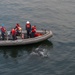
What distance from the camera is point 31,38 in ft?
100

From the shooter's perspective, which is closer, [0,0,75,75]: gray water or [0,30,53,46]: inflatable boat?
[0,0,75,75]: gray water

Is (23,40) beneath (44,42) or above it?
above

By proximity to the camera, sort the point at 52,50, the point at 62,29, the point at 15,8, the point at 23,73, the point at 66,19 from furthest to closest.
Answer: the point at 15,8
the point at 66,19
the point at 62,29
the point at 52,50
the point at 23,73

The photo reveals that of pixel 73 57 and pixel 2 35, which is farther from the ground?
pixel 2 35

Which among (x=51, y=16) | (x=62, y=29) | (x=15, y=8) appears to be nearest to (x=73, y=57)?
(x=62, y=29)

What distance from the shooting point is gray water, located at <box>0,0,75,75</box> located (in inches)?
1033

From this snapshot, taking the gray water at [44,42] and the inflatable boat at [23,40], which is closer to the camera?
the gray water at [44,42]

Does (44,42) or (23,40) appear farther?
(44,42)

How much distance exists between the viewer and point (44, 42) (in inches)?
1244

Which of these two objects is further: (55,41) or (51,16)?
(51,16)

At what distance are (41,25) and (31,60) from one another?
10.7m

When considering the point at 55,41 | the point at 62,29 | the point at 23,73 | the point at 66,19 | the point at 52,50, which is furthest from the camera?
the point at 66,19

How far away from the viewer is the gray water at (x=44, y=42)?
26234 millimetres

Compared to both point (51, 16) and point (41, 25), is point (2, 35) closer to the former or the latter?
point (41, 25)
